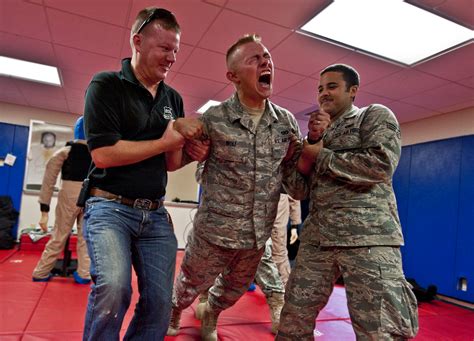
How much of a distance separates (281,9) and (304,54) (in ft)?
3.19

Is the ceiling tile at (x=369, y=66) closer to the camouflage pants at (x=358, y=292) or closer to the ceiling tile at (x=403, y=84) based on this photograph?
the ceiling tile at (x=403, y=84)

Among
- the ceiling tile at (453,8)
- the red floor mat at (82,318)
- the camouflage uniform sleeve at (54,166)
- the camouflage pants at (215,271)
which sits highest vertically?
the ceiling tile at (453,8)

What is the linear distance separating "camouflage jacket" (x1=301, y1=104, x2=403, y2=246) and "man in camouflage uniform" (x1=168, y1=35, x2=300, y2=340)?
9.9 inches

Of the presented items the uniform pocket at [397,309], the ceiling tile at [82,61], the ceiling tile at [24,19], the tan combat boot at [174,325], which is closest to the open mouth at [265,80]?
the uniform pocket at [397,309]

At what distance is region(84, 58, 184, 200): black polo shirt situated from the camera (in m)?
1.42

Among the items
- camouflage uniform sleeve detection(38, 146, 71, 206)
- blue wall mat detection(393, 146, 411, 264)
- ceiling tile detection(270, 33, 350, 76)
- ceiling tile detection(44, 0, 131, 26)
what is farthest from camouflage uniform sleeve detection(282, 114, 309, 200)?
blue wall mat detection(393, 146, 411, 264)

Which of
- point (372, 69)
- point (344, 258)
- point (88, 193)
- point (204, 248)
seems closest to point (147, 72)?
point (88, 193)

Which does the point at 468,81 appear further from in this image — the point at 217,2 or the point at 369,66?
the point at 217,2

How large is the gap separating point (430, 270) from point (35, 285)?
5.48 m

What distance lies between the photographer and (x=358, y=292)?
1.62m

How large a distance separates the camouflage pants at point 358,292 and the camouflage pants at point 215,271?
310 mm

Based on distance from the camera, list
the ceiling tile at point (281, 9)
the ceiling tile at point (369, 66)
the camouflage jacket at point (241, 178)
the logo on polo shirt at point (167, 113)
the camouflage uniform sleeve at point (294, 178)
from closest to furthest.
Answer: the logo on polo shirt at point (167, 113) < the camouflage jacket at point (241, 178) < the camouflage uniform sleeve at point (294, 178) < the ceiling tile at point (281, 9) < the ceiling tile at point (369, 66)

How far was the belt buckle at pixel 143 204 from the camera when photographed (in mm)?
1504

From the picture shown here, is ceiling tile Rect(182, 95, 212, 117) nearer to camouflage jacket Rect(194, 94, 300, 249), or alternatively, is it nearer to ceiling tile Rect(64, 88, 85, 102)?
ceiling tile Rect(64, 88, 85, 102)
